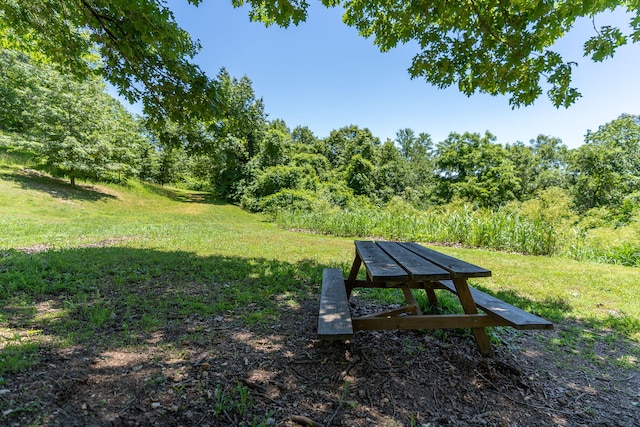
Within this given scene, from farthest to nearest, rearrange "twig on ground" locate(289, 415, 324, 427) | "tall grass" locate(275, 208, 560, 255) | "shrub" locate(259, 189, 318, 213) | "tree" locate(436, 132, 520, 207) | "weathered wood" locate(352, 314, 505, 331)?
1. "tree" locate(436, 132, 520, 207)
2. "shrub" locate(259, 189, 318, 213)
3. "tall grass" locate(275, 208, 560, 255)
4. "weathered wood" locate(352, 314, 505, 331)
5. "twig on ground" locate(289, 415, 324, 427)

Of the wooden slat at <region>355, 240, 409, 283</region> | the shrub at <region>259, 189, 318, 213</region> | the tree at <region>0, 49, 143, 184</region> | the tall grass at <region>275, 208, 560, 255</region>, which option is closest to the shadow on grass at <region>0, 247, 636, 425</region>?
the wooden slat at <region>355, 240, 409, 283</region>

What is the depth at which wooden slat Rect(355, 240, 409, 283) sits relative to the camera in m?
1.99

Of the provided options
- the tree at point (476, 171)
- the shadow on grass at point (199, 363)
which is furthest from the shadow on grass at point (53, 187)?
the tree at point (476, 171)

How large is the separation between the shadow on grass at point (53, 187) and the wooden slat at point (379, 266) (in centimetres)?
1682

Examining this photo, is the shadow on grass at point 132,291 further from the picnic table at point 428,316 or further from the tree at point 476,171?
the tree at point 476,171

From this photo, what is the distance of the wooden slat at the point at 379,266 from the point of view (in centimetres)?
199

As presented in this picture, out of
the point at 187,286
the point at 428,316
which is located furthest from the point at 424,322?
the point at 187,286

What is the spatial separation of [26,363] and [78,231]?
27.6 ft

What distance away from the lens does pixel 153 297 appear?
354cm

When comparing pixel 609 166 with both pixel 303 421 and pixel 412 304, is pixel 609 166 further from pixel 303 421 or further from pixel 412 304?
pixel 303 421

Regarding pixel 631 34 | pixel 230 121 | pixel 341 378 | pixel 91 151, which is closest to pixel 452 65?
pixel 631 34

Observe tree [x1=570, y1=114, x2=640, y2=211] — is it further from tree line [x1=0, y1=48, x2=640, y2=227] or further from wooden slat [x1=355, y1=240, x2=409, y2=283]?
wooden slat [x1=355, y1=240, x2=409, y2=283]

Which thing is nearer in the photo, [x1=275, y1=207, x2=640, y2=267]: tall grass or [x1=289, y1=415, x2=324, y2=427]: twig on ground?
[x1=289, y1=415, x2=324, y2=427]: twig on ground

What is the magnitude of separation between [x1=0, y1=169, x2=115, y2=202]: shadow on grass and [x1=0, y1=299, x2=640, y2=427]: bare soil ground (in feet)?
53.2
